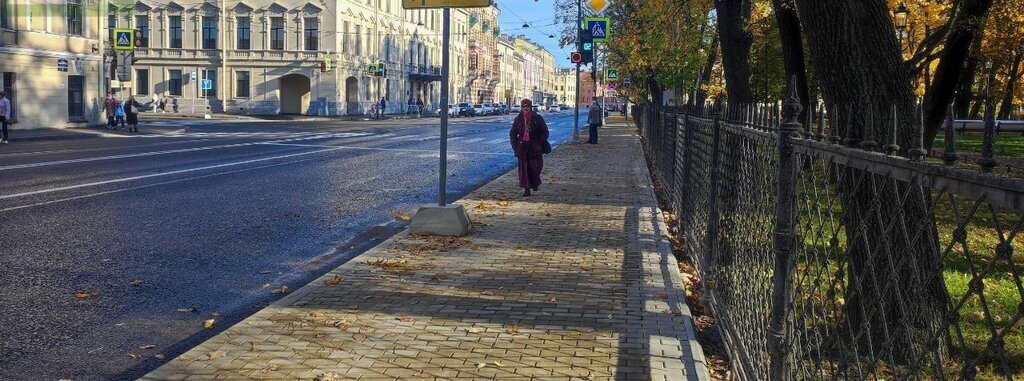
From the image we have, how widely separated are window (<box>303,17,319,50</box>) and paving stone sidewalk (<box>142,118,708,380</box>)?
58.9 metres

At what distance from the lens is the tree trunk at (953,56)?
1491cm

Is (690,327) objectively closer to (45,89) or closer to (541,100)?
(45,89)

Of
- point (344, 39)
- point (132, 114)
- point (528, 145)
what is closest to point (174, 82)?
point (344, 39)

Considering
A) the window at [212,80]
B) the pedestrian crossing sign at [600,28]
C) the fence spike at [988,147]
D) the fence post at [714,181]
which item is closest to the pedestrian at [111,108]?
the pedestrian crossing sign at [600,28]

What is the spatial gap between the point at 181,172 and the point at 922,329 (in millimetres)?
16712

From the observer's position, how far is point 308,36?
6662 cm

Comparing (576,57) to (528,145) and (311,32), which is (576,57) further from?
(311,32)

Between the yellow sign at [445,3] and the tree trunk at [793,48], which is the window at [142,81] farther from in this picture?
the yellow sign at [445,3]

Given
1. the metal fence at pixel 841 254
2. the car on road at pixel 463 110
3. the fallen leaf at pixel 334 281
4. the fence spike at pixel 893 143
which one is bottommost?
the fallen leaf at pixel 334 281

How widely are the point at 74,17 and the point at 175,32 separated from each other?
28.1 m

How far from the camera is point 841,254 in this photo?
3.99 metres

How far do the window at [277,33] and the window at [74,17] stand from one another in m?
27.8

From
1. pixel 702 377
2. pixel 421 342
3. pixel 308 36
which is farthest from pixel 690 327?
pixel 308 36

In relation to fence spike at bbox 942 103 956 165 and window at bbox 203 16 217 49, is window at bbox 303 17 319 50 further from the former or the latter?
fence spike at bbox 942 103 956 165
